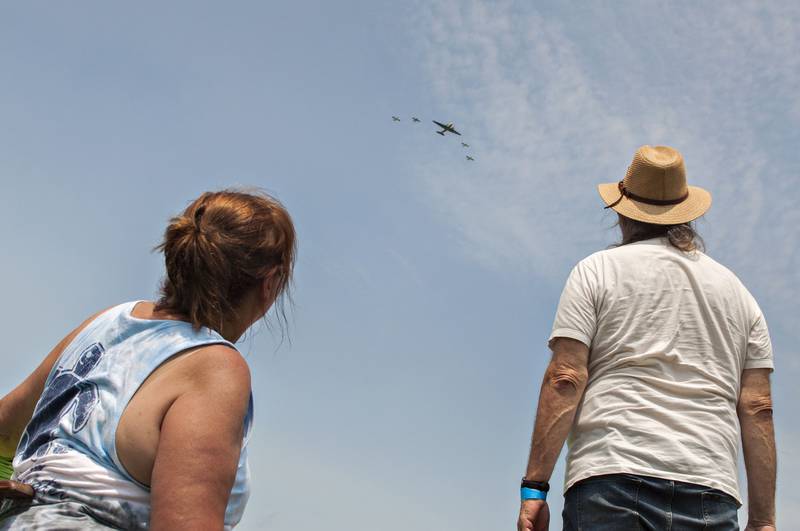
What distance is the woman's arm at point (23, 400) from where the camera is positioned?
9.77ft

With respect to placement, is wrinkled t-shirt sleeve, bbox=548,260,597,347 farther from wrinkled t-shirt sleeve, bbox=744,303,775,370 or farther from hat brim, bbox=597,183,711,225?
wrinkled t-shirt sleeve, bbox=744,303,775,370

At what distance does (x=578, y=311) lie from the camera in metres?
4.23

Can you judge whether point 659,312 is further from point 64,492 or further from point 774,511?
point 64,492

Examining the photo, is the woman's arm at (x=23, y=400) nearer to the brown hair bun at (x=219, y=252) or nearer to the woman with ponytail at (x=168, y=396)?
the woman with ponytail at (x=168, y=396)

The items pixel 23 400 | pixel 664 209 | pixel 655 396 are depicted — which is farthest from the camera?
pixel 664 209

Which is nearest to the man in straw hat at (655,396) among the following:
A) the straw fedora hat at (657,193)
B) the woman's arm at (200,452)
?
the straw fedora hat at (657,193)

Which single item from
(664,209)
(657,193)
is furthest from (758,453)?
(657,193)

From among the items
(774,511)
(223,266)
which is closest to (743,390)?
(774,511)

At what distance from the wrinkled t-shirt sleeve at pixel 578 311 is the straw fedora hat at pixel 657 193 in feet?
1.89

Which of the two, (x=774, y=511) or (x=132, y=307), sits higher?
(x=132, y=307)

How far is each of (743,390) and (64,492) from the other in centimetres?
322

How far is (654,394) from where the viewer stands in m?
4.03

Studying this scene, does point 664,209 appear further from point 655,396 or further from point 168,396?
point 168,396

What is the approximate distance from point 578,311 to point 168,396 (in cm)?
233
